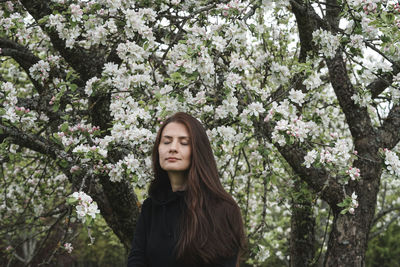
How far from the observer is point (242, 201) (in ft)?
18.9

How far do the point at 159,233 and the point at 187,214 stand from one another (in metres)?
0.18

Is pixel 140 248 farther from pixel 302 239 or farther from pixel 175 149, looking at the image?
pixel 302 239

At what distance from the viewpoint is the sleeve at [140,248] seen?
223 centimetres

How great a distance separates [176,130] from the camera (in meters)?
2.31

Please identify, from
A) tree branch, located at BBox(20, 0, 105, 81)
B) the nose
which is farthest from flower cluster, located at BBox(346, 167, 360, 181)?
tree branch, located at BBox(20, 0, 105, 81)

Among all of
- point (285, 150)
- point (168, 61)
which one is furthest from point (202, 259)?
point (168, 61)

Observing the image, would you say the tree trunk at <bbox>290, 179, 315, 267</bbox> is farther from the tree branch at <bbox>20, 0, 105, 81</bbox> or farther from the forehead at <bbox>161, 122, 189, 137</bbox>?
the forehead at <bbox>161, 122, 189, 137</bbox>

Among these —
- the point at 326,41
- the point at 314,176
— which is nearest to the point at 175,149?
the point at 326,41

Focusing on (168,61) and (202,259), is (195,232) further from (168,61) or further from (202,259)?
(168,61)

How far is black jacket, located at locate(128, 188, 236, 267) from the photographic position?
2.16 m

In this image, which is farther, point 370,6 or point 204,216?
point 370,6

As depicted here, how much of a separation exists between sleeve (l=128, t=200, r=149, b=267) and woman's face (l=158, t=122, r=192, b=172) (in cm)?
29

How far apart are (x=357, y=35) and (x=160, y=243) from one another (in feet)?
6.81

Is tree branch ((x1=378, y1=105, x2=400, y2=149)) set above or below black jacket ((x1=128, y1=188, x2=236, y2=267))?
above
